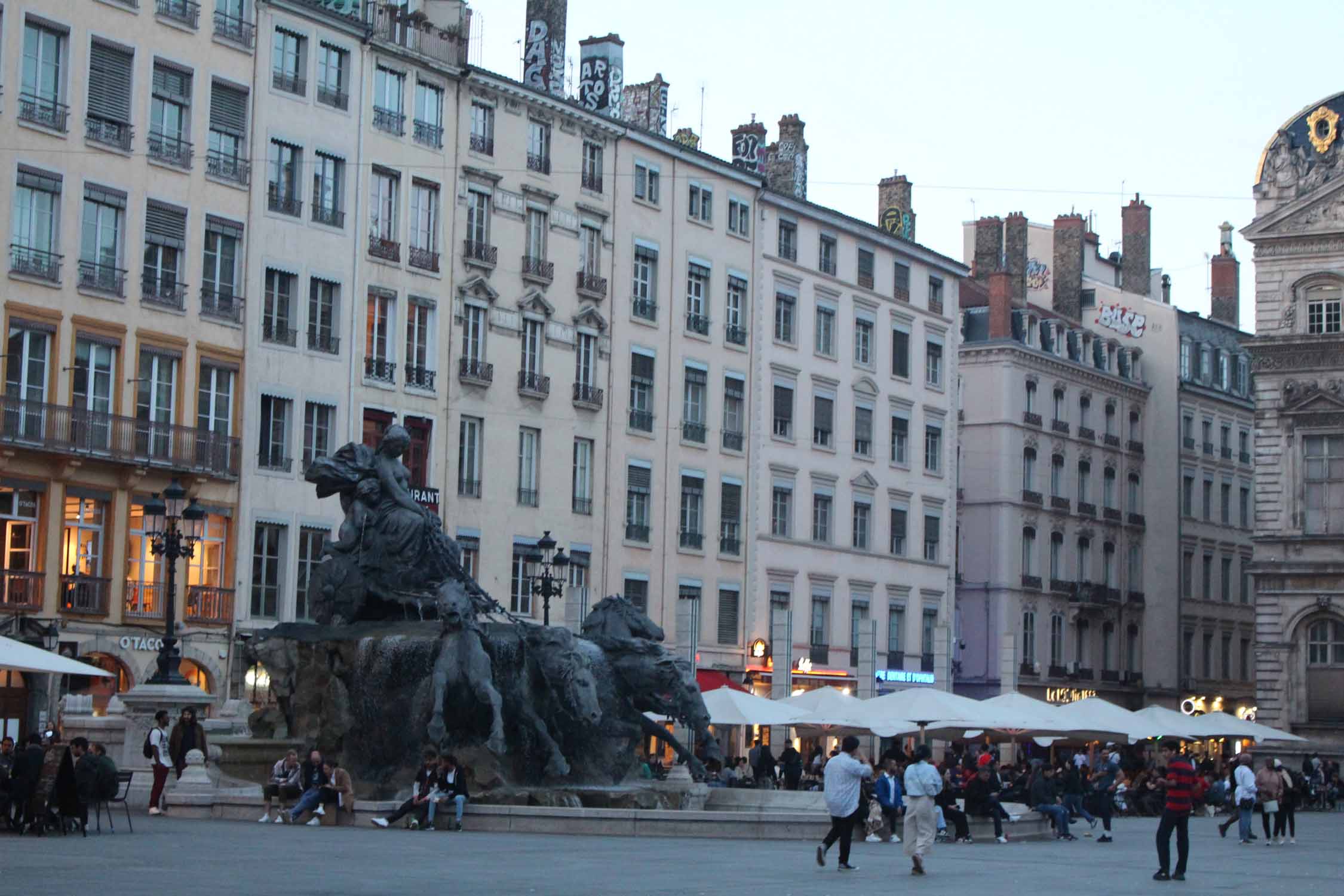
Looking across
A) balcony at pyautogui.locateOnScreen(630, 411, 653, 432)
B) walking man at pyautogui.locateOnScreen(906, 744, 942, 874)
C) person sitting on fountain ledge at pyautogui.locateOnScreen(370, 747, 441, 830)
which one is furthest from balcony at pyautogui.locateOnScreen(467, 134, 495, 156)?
walking man at pyautogui.locateOnScreen(906, 744, 942, 874)

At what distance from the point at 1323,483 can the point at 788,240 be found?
56.3 ft

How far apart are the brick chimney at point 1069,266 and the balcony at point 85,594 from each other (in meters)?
49.9

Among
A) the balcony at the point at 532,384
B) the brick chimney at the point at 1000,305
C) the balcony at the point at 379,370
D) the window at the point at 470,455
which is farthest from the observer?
the brick chimney at the point at 1000,305

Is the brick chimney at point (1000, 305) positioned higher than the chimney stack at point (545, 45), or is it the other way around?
the chimney stack at point (545, 45)

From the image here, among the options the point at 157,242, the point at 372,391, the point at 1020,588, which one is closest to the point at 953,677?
the point at 1020,588

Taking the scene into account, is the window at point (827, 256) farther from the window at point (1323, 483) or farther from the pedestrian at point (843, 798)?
the pedestrian at point (843, 798)

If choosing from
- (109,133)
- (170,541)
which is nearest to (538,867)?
(170,541)

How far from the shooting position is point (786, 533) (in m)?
68.4

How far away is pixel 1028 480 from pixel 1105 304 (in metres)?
11.2

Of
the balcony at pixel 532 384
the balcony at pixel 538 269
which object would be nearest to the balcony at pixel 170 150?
the balcony at pixel 538 269

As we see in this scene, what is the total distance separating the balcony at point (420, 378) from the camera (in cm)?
5541

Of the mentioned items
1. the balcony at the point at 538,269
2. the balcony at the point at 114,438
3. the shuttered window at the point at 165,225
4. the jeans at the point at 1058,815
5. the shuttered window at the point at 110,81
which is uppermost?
the shuttered window at the point at 110,81

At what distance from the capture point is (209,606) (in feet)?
163

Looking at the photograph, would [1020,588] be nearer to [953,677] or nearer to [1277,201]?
[953,677]
